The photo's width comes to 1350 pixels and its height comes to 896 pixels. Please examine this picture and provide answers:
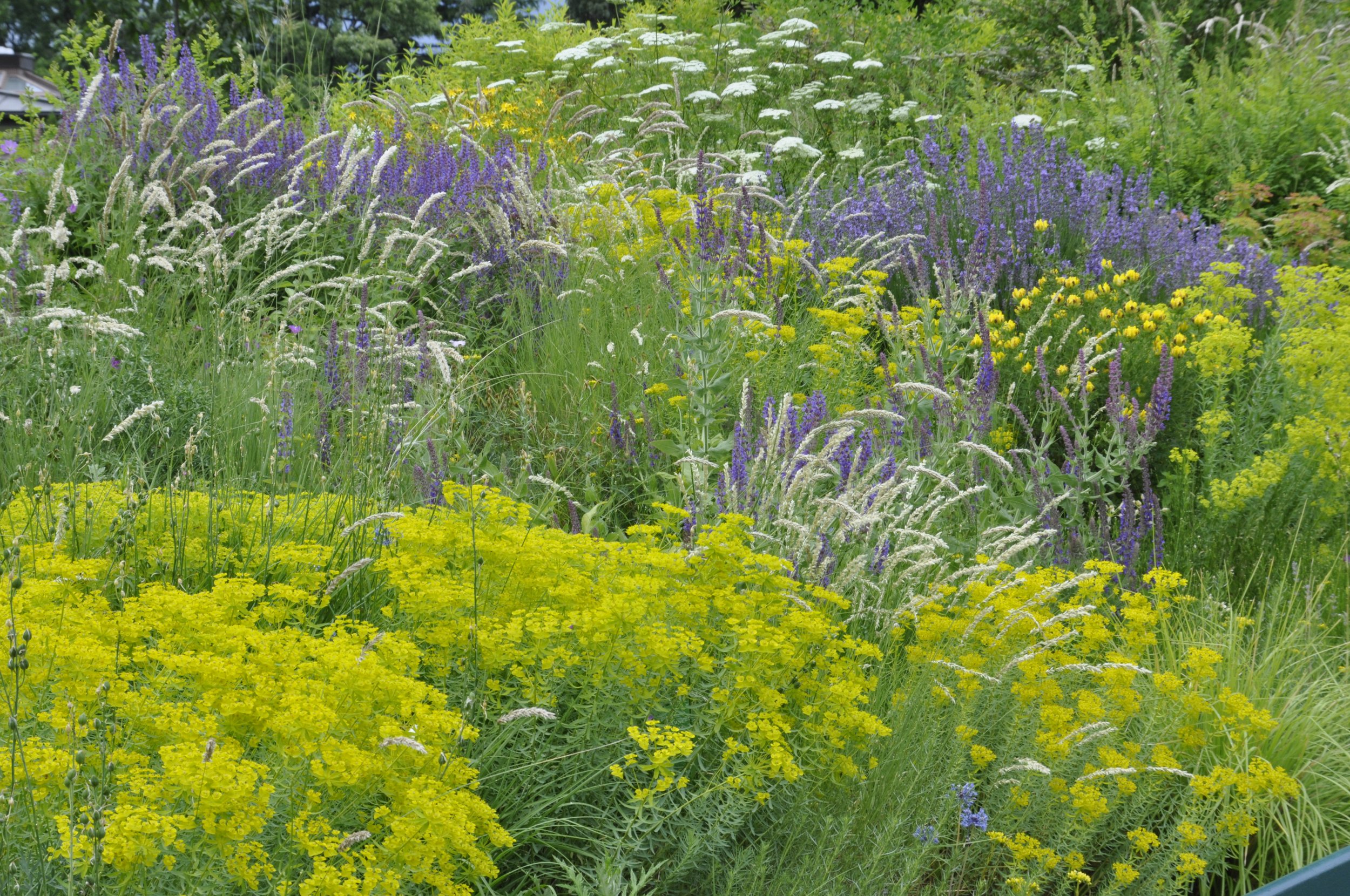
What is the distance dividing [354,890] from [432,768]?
1.13 ft

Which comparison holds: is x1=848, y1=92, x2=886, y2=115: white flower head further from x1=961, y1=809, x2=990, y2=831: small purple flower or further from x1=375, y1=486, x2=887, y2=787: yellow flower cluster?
x1=961, y1=809, x2=990, y2=831: small purple flower

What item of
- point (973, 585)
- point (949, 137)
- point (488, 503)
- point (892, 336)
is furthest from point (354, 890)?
point (949, 137)

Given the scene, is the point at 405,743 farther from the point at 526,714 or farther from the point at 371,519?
the point at 371,519

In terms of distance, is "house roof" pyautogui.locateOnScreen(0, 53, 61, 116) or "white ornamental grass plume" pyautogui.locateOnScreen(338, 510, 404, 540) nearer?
"white ornamental grass plume" pyautogui.locateOnScreen(338, 510, 404, 540)

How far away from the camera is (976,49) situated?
41.2 feet

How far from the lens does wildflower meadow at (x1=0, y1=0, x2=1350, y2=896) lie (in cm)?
208

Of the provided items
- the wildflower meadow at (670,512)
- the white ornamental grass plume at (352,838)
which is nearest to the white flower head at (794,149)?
the wildflower meadow at (670,512)

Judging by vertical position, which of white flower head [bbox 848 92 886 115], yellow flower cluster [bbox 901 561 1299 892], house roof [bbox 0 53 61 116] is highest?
house roof [bbox 0 53 61 116]

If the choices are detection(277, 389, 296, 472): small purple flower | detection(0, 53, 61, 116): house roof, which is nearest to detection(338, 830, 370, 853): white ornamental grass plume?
detection(277, 389, 296, 472): small purple flower

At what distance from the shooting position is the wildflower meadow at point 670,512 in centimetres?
208

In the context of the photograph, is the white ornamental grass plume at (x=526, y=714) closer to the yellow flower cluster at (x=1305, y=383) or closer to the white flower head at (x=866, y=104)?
the yellow flower cluster at (x=1305, y=383)

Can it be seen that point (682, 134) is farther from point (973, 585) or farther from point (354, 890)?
point (354, 890)

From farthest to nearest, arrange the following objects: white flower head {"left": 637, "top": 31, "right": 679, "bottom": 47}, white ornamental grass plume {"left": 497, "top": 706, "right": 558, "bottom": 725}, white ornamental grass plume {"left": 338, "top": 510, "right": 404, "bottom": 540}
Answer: white flower head {"left": 637, "top": 31, "right": 679, "bottom": 47}
white ornamental grass plume {"left": 338, "top": 510, "right": 404, "bottom": 540}
white ornamental grass plume {"left": 497, "top": 706, "right": 558, "bottom": 725}

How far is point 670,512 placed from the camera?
3.62 meters
